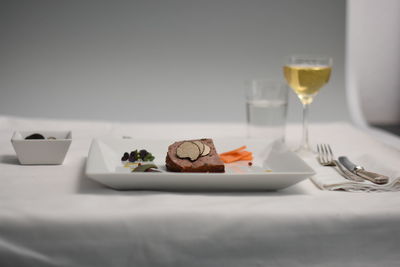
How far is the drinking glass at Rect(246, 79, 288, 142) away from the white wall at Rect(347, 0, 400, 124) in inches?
85.9

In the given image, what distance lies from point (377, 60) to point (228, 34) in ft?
3.64

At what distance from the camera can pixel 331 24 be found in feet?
12.2

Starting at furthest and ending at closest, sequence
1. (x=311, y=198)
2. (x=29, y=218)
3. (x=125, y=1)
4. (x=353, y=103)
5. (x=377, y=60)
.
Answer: (x=377, y=60) → (x=125, y=1) → (x=353, y=103) → (x=311, y=198) → (x=29, y=218)

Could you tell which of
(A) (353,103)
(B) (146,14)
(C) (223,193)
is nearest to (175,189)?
(C) (223,193)

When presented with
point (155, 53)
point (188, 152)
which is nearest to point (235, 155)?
point (188, 152)

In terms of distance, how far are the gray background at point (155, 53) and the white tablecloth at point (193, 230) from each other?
2.62 metres

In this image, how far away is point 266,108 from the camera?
1.66 m

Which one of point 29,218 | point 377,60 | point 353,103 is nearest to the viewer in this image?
point 29,218

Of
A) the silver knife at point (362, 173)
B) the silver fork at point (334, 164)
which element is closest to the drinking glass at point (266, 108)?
the silver fork at point (334, 164)

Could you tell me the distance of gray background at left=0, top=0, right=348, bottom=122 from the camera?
3.71m

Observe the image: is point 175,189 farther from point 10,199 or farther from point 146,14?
point 146,14

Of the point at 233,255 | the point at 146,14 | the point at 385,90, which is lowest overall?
the point at 385,90

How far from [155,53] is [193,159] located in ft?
9.02

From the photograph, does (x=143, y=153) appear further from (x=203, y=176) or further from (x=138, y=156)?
A: (x=203, y=176)
